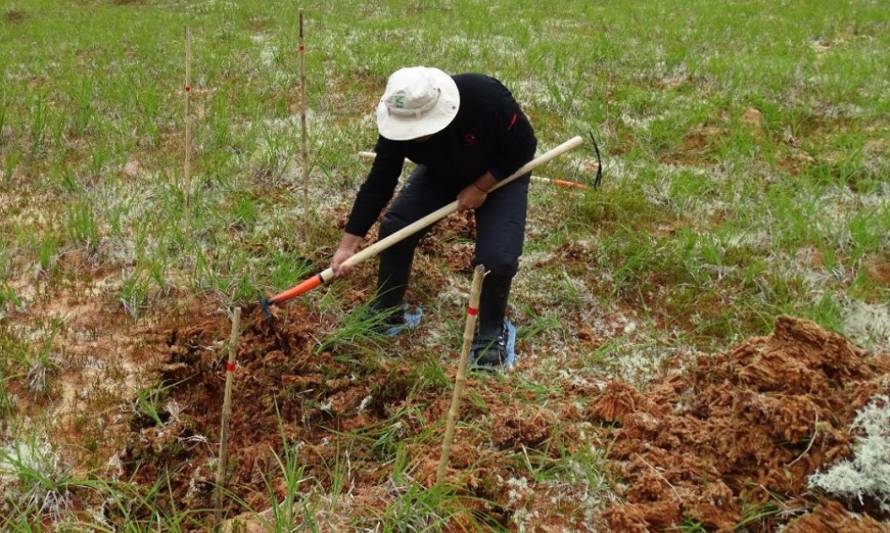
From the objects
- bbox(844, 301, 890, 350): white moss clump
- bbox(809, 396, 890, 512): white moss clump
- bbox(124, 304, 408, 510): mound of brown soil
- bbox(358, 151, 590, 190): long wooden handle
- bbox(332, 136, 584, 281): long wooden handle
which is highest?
bbox(332, 136, 584, 281): long wooden handle

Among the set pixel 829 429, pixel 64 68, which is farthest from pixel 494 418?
pixel 64 68

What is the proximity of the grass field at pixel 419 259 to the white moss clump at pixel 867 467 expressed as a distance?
278 millimetres

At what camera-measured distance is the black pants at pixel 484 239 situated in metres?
2.78

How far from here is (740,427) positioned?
206cm

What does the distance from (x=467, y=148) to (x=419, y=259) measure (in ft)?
2.93

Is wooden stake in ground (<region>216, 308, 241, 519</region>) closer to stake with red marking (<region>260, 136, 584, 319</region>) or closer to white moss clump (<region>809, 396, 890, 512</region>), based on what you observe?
stake with red marking (<region>260, 136, 584, 319</region>)

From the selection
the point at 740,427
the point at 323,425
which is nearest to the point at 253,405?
the point at 323,425

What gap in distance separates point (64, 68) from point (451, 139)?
5.85 m

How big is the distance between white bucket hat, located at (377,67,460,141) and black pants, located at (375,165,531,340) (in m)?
0.53

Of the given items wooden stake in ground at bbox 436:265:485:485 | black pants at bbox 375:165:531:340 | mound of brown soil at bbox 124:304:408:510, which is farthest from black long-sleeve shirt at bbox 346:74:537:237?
wooden stake in ground at bbox 436:265:485:485

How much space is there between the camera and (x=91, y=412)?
237 cm

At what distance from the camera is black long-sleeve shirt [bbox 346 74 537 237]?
2.73 meters

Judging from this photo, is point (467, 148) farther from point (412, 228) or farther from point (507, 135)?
point (412, 228)

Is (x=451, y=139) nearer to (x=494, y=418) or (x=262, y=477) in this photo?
(x=494, y=418)
